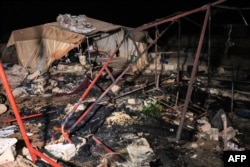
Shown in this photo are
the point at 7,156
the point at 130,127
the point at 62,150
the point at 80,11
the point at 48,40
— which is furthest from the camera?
the point at 80,11

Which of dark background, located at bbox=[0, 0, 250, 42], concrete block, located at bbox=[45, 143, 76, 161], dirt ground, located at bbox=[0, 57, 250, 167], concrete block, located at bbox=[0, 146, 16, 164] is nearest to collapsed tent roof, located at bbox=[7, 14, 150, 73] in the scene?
dirt ground, located at bbox=[0, 57, 250, 167]

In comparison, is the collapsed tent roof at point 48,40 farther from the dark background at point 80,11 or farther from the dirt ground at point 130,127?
the dark background at point 80,11

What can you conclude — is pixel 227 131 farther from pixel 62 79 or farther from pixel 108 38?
pixel 108 38

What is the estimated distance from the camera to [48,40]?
44.5ft

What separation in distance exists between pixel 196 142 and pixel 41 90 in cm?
772

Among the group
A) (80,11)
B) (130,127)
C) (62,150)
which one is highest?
(80,11)

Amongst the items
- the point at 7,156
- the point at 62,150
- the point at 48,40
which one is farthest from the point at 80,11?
the point at 7,156

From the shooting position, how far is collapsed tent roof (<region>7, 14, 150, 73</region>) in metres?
12.8

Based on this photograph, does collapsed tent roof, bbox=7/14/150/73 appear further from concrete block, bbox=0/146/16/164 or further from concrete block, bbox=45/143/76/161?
concrete block, bbox=0/146/16/164

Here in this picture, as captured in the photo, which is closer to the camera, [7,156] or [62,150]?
[7,156]

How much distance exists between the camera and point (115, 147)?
732cm

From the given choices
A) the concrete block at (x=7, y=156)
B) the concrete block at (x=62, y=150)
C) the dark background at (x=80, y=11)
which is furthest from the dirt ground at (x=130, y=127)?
the dark background at (x=80, y=11)

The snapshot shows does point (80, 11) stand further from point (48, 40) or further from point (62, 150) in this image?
point (62, 150)

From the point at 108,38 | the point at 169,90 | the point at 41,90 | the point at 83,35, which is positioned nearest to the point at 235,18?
the point at 108,38
